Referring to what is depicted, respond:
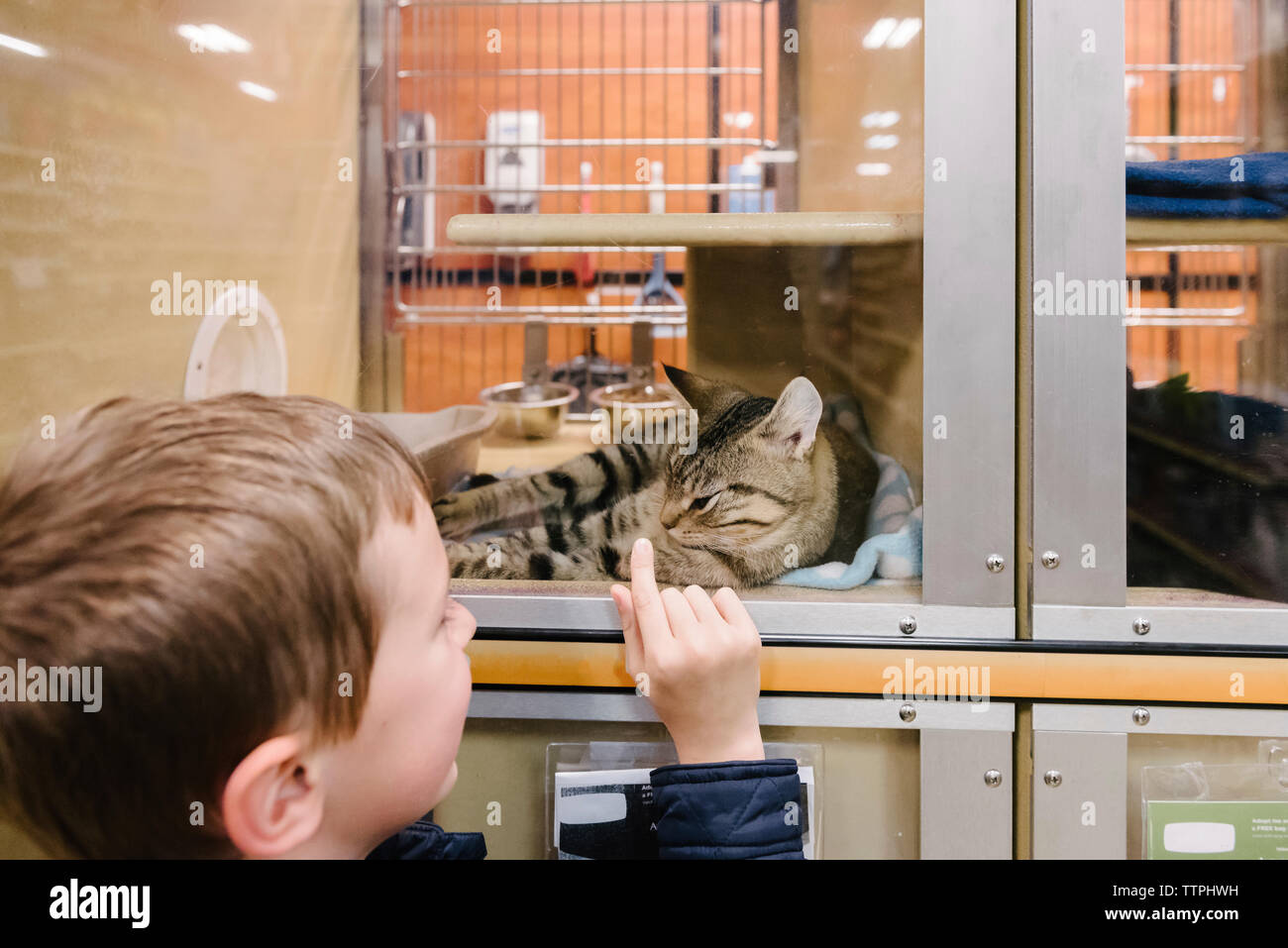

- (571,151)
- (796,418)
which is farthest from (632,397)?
(571,151)

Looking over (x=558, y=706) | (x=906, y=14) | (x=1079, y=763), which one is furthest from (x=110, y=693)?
(x=906, y=14)

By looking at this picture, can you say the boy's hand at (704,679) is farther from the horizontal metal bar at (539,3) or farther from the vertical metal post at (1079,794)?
the horizontal metal bar at (539,3)

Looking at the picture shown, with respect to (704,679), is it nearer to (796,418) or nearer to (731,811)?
(731,811)

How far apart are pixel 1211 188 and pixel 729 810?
0.76 metres

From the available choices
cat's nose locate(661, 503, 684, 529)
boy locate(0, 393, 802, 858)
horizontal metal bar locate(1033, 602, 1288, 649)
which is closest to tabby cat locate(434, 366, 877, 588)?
cat's nose locate(661, 503, 684, 529)

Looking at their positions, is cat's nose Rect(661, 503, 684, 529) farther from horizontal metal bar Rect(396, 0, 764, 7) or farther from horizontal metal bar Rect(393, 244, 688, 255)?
horizontal metal bar Rect(396, 0, 764, 7)

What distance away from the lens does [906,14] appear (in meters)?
0.91

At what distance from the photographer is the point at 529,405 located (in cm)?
115

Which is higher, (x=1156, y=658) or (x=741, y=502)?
(x=741, y=502)

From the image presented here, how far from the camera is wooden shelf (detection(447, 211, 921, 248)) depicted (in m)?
0.96

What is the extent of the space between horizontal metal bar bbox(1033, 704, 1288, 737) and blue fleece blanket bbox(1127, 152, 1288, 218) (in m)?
0.48

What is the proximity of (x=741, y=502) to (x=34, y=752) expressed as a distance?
2.45 feet
